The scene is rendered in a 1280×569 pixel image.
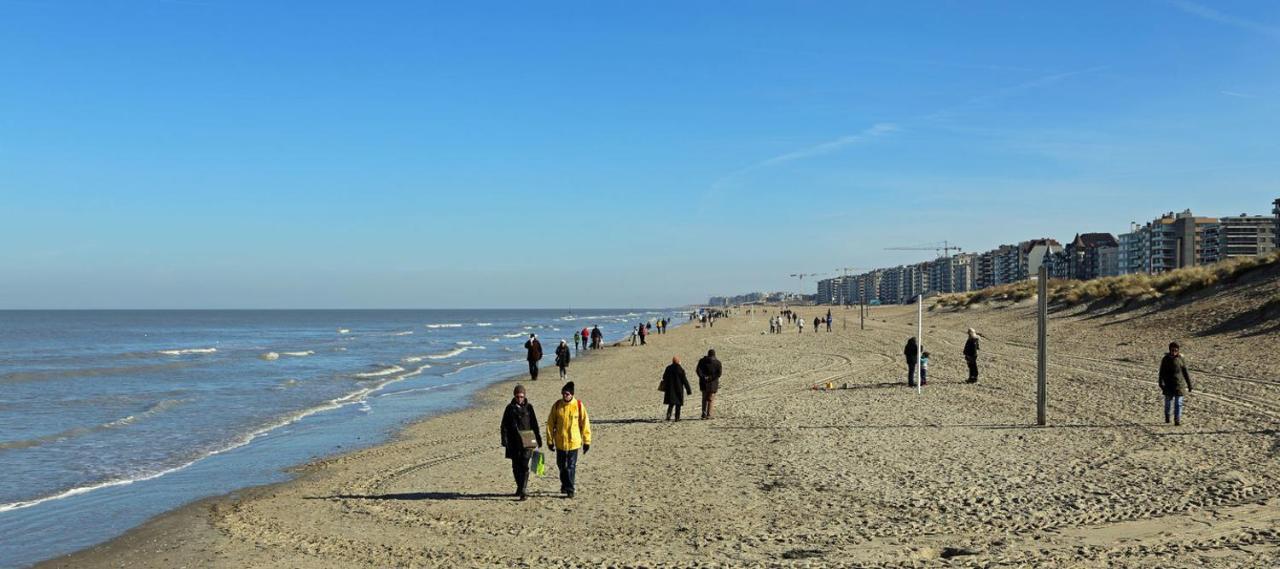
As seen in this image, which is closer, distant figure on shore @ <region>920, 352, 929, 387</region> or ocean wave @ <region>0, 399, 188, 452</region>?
ocean wave @ <region>0, 399, 188, 452</region>

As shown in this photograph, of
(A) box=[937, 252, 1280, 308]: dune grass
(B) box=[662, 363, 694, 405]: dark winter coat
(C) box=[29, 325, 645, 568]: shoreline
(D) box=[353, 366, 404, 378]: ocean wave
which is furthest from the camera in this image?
(A) box=[937, 252, 1280, 308]: dune grass

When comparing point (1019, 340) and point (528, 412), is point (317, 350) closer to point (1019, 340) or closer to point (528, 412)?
point (1019, 340)

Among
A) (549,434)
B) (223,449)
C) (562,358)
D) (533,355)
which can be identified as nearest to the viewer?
(549,434)

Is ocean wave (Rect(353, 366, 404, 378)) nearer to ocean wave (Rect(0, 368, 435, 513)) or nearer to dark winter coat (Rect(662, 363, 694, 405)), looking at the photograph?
ocean wave (Rect(0, 368, 435, 513))

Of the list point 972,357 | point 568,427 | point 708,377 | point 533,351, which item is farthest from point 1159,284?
point 568,427

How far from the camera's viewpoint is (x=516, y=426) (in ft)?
36.0

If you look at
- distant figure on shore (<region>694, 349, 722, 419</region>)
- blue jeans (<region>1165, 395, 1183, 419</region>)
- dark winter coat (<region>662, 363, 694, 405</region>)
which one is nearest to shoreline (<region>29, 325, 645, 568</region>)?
dark winter coat (<region>662, 363, 694, 405</region>)

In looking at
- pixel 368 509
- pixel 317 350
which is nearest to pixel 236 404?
pixel 368 509

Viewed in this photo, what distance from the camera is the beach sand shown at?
27.6 ft

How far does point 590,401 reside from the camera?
2370 centimetres

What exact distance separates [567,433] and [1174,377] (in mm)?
9675

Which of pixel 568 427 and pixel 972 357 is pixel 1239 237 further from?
pixel 568 427

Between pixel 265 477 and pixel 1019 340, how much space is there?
3456cm

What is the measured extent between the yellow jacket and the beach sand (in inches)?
28.0
